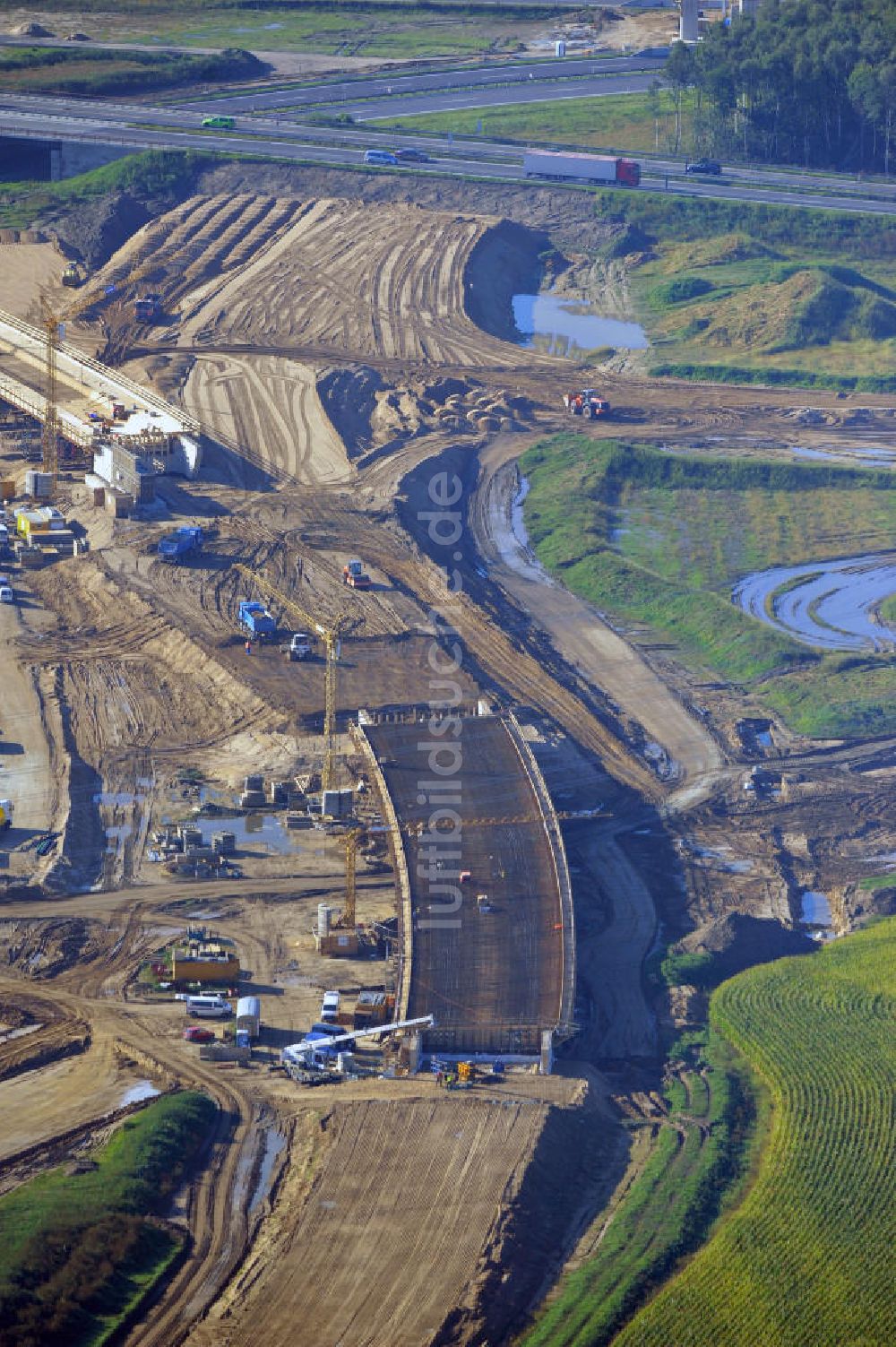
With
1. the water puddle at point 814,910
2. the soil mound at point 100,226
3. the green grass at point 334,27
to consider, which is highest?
the green grass at point 334,27

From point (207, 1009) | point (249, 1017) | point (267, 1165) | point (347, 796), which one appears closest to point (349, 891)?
point (207, 1009)

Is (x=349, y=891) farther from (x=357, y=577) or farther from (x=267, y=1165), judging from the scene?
(x=357, y=577)

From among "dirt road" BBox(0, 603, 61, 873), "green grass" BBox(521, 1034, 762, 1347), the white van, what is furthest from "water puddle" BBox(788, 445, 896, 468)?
the white van

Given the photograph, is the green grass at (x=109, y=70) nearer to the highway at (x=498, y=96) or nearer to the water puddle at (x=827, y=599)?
the highway at (x=498, y=96)

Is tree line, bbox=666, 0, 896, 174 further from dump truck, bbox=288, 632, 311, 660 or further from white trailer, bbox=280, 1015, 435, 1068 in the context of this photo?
white trailer, bbox=280, 1015, 435, 1068

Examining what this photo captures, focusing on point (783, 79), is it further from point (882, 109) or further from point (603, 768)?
point (603, 768)

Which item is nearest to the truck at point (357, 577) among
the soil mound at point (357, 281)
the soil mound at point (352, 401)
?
the soil mound at point (352, 401)
